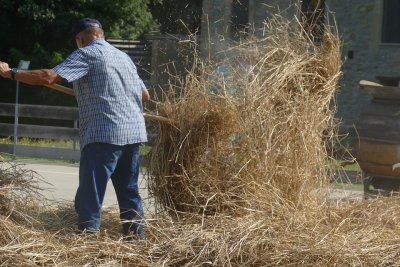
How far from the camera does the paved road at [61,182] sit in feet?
34.7

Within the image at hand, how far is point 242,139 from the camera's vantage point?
22.6ft

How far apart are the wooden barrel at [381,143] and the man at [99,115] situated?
3.73 m

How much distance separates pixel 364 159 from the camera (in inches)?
391

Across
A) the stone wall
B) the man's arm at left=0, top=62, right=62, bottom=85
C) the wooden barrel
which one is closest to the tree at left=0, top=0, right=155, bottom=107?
the stone wall

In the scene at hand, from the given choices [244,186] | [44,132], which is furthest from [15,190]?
[44,132]

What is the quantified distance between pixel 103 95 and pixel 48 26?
22132 millimetres

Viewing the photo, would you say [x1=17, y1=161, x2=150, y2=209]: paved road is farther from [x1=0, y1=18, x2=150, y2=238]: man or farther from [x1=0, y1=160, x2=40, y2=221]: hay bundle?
[x1=0, y1=18, x2=150, y2=238]: man

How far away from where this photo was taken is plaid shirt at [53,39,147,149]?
659 cm

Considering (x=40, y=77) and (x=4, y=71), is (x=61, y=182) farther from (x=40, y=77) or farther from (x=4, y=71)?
(x=40, y=77)

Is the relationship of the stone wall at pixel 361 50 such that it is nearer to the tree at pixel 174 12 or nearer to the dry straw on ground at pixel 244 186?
the tree at pixel 174 12

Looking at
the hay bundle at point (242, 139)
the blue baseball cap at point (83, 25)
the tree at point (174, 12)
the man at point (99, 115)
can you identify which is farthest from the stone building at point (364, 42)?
the man at point (99, 115)

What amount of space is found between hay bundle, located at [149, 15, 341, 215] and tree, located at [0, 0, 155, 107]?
66.7 feet

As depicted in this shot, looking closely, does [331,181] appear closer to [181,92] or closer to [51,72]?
[181,92]

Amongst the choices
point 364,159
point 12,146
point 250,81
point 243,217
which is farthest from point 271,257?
point 12,146
